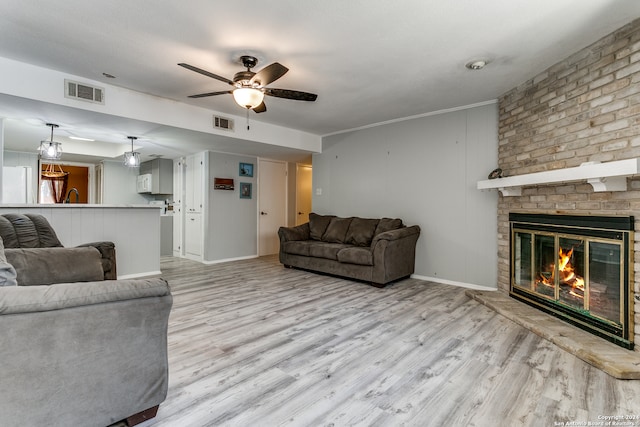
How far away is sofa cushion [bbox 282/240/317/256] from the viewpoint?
4.86m

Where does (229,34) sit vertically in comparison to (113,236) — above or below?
above

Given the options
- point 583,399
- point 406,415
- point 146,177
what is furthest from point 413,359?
point 146,177

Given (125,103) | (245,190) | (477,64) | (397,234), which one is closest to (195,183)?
(245,190)

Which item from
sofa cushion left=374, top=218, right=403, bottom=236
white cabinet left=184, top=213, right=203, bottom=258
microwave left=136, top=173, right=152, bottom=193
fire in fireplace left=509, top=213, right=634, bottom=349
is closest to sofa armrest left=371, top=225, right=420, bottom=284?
sofa cushion left=374, top=218, right=403, bottom=236

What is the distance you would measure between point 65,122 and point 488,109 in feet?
17.9

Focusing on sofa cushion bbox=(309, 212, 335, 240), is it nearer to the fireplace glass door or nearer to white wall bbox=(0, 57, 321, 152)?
white wall bbox=(0, 57, 321, 152)

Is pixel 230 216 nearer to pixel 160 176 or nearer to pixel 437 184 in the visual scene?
pixel 160 176

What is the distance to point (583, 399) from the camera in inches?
66.4

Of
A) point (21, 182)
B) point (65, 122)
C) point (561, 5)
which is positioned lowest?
point (21, 182)

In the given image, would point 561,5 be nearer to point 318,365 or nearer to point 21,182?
point 318,365

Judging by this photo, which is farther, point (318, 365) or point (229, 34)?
point (229, 34)

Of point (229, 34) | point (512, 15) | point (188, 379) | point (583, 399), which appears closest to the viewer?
point (583, 399)

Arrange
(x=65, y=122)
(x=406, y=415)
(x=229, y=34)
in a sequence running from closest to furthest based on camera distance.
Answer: (x=406, y=415)
(x=229, y=34)
(x=65, y=122)

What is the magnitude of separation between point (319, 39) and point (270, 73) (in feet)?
1.62
